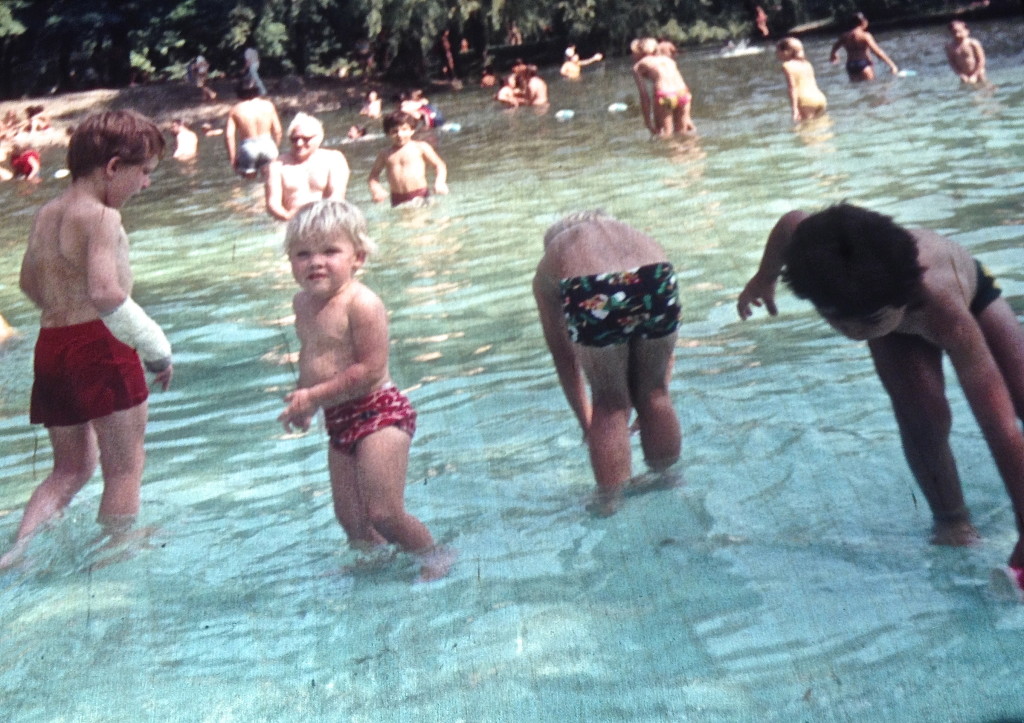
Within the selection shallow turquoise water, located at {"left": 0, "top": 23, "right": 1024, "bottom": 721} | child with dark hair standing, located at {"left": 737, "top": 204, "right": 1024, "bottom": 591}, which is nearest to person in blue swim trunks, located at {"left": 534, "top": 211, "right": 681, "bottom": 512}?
shallow turquoise water, located at {"left": 0, "top": 23, "right": 1024, "bottom": 721}

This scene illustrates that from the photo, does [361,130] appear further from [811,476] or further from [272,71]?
[811,476]

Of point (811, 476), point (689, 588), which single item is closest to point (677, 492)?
point (811, 476)

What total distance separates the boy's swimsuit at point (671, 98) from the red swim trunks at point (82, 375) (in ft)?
39.2

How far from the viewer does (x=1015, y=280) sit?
6922mm

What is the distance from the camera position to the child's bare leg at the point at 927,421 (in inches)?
148

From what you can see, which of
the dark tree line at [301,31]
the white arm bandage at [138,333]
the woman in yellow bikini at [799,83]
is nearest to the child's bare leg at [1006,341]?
the white arm bandage at [138,333]

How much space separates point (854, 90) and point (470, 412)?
1417 centimetres

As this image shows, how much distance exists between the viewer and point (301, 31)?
120 feet

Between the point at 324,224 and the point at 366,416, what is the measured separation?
58 centimetres

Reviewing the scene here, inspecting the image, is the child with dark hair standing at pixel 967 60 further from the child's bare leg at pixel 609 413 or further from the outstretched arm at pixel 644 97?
the child's bare leg at pixel 609 413

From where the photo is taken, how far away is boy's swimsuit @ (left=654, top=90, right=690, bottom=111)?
1564 cm

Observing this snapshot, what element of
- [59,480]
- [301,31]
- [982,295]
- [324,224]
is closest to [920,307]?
[982,295]

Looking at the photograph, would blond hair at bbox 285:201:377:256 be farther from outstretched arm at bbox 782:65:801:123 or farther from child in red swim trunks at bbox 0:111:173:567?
outstretched arm at bbox 782:65:801:123

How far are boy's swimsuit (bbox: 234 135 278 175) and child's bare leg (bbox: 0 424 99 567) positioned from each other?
856 centimetres
